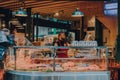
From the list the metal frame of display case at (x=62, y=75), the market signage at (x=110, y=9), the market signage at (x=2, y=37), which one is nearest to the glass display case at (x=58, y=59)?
the metal frame of display case at (x=62, y=75)

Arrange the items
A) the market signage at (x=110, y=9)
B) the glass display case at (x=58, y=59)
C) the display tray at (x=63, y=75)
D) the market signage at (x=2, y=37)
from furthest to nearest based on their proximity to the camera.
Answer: the market signage at (x=110, y=9) → the market signage at (x=2, y=37) → the glass display case at (x=58, y=59) → the display tray at (x=63, y=75)

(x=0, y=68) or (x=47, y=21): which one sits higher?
(x=47, y=21)

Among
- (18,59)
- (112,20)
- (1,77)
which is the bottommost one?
(1,77)

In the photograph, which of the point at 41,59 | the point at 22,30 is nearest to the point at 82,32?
the point at 22,30

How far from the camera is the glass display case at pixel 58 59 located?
622cm

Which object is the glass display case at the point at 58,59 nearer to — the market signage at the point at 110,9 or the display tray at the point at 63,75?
the display tray at the point at 63,75

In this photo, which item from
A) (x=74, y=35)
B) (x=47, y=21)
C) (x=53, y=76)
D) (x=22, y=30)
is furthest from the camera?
(x=74, y=35)

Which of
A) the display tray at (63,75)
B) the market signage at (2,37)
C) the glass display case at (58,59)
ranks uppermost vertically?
the market signage at (2,37)

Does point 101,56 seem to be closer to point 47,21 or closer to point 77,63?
point 77,63

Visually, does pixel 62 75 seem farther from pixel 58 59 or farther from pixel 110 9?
pixel 110 9

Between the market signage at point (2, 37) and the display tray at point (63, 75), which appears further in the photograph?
the market signage at point (2, 37)

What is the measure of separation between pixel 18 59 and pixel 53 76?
832 millimetres

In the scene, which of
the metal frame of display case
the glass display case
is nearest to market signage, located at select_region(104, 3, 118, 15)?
the glass display case

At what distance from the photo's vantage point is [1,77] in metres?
6.64
